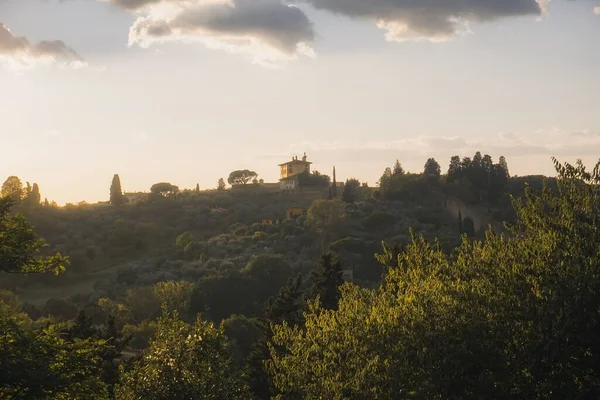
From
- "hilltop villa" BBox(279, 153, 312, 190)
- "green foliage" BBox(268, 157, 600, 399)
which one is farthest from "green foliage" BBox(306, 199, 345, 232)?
"green foliage" BBox(268, 157, 600, 399)

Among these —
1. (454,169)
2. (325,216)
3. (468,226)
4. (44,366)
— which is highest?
(454,169)

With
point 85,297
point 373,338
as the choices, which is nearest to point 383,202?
point 85,297

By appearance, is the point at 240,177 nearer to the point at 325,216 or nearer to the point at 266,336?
the point at 325,216

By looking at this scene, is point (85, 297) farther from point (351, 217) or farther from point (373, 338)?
point (373, 338)

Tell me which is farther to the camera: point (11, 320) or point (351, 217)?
point (351, 217)

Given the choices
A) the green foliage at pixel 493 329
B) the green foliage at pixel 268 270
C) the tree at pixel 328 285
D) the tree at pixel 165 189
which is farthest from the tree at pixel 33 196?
the green foliage at pixel 493 329

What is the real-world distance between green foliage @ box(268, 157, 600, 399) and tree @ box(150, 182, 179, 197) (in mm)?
130035

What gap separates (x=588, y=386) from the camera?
2100 centimetres

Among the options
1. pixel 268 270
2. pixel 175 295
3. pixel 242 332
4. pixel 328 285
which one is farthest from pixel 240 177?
pixel 328 285

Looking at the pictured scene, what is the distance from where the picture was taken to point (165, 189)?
508 ft

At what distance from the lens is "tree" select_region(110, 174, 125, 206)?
148m

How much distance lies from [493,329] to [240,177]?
144 meters

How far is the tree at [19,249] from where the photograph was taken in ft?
67.4

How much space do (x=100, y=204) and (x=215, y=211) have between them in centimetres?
3050
